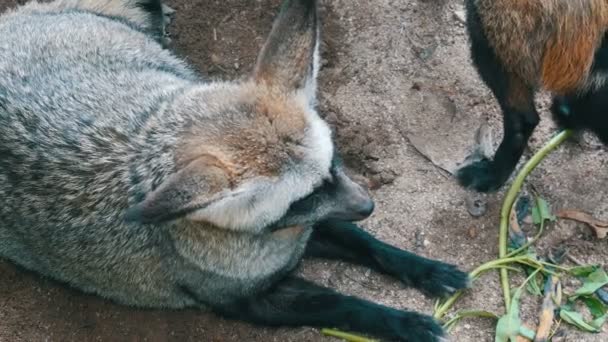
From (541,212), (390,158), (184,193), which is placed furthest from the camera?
(390,158)

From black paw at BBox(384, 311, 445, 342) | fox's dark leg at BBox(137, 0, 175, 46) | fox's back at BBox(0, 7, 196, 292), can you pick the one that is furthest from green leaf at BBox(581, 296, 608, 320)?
fox's dark leg at BBox(137, 0, 175, 46)

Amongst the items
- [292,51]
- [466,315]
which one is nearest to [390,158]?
[466,315]

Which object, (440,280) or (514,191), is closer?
(440,280)

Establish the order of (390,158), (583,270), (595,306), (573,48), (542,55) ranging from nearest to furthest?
(573,48), (542,55), (595,306), (583,270), (390,158)

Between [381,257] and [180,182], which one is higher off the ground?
[180,182]

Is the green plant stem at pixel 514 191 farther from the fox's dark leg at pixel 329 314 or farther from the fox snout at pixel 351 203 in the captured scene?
→ the fox snout at pixel 351 203

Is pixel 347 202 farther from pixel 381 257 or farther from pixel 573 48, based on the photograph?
pixel 573 48

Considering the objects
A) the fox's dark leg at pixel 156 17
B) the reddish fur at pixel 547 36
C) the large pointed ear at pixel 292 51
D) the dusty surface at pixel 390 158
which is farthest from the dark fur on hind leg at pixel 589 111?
the fox's dark leg at pixel 156 17

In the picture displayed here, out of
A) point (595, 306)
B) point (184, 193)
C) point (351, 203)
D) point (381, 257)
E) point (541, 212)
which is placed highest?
point (184, 193)
